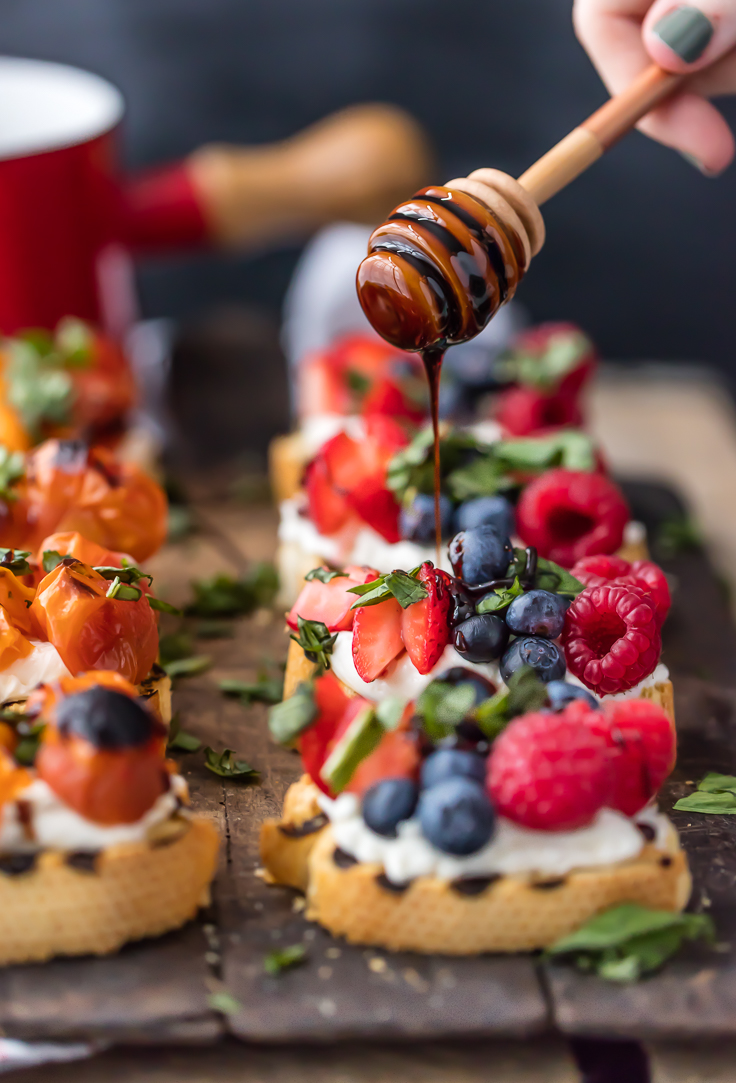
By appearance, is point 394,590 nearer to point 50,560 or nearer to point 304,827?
point 304,827

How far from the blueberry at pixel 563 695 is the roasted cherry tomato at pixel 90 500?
97cm

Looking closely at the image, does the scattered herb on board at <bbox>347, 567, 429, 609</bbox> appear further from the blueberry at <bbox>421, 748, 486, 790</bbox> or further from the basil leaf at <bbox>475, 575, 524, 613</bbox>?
the blueberry at <bbox>421, 748, 486, 790</bbox>

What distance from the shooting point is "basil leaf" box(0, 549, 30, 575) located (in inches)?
75.7

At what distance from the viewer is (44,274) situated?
10.1 feet

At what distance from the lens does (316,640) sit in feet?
6.29

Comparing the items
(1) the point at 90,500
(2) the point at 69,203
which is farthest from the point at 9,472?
(2) the point at 69,203

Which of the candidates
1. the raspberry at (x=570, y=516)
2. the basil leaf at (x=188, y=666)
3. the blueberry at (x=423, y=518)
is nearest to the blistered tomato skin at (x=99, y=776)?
the basil leaf at (x=188, y=666)

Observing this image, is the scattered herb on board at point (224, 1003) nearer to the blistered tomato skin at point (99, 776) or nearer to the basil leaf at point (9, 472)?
the blistered tomato skin at point (99, 776)

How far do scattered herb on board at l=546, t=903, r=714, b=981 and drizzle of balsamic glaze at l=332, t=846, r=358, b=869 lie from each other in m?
0.30

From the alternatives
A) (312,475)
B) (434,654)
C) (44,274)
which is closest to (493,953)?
(434,654)

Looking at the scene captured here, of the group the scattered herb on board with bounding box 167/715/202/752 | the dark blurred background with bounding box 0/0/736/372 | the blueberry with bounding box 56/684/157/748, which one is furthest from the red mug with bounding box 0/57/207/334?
the blueberry with bounding box 56/684/157/748

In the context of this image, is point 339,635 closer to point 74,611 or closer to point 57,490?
point 74,611

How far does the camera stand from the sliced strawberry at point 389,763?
1582mm

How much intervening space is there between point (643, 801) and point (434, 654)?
1.29ft
